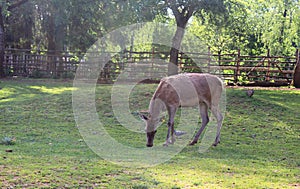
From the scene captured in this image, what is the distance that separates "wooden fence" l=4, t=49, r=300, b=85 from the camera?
2128 centimetres

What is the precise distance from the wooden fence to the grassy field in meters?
5.92

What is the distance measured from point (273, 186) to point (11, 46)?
83.3 ft

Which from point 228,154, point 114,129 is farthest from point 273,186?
point 114,129

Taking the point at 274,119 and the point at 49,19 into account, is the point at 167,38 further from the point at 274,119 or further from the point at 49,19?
the point at 274,119

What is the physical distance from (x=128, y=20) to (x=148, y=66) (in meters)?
2.68

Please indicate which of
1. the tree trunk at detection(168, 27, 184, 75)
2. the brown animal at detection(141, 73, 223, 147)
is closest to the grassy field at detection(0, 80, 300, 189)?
the brown animal at detection(141, 73, 223, 147)

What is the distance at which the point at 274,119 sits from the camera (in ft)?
40.3

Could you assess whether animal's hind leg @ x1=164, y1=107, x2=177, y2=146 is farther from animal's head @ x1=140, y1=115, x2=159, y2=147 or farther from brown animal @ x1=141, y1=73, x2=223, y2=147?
animal's head @ x1=140, y1=115, x2=159, y2=147

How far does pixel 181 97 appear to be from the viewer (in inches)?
347

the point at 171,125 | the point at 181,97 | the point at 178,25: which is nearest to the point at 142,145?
the point at 171,125

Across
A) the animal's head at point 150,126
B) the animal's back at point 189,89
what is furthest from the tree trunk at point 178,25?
the animal's head at point 150,126

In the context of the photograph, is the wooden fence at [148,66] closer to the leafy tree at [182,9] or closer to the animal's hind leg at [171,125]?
the leafy tree at [182,9]

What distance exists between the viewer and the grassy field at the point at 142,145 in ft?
19.0

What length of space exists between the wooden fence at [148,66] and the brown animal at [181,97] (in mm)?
11553
